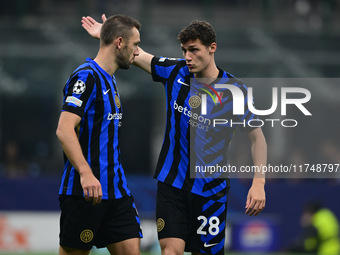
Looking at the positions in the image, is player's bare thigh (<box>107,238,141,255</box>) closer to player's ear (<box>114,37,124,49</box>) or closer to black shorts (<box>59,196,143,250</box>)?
black shorts (<box>59,196,143,250</box>)

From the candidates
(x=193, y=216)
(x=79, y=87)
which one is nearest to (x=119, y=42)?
(x=79, y=87)

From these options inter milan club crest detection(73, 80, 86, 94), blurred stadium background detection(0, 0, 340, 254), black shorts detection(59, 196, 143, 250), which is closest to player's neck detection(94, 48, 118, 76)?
inter milan club crest detection(73, 80, 86, 94)

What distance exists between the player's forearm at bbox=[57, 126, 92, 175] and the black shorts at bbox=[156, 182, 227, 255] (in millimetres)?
937

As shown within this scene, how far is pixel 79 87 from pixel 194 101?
42.1 inches

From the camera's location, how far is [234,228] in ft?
41.6

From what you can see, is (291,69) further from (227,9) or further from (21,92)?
(21,92)

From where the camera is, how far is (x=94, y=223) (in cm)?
531

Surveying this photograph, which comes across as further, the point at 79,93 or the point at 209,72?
the point at 209,72

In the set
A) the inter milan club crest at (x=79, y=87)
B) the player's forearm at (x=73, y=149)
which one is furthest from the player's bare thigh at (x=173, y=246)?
the inter milan club crest at (x=79, y=87)

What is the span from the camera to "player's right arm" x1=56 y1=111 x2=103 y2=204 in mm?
4930

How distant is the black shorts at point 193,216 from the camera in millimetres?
5664

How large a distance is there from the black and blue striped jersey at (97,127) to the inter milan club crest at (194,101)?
66 centimetres

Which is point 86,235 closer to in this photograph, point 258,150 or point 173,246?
point 173,246

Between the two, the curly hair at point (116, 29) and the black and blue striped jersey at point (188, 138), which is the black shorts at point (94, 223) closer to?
the black and blue striped jersey at point (188, 138)
